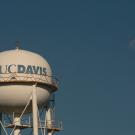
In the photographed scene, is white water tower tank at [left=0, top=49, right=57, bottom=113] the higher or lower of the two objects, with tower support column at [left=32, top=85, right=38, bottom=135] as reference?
higher

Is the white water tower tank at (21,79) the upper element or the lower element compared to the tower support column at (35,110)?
upper

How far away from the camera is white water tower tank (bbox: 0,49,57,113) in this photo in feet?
166

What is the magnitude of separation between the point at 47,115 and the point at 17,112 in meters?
2.98

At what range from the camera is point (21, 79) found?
50.7m

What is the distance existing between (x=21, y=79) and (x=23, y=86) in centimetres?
63

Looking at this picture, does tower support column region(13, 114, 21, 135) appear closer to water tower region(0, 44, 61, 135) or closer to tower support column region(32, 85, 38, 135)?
water tower region(0, 44, 61, 135)

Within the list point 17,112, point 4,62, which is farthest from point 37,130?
point 4,62

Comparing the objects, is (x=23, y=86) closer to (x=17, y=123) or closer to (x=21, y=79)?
(x=21, y=79)

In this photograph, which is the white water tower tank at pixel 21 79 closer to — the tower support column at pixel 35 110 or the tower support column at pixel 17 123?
the tower support column at pixel 35 110

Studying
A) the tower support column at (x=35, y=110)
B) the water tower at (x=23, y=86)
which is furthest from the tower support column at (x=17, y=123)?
the tower support column at (x=35, y=110)

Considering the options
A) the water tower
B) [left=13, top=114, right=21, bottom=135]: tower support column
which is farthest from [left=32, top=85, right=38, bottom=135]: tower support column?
[left=13, top=114, right=21, bottom=135]: tower support column

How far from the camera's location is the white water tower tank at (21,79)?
5059cm

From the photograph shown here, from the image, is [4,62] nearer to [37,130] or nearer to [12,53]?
[12,53]

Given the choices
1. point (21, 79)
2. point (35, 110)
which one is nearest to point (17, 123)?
point (35, 110)
